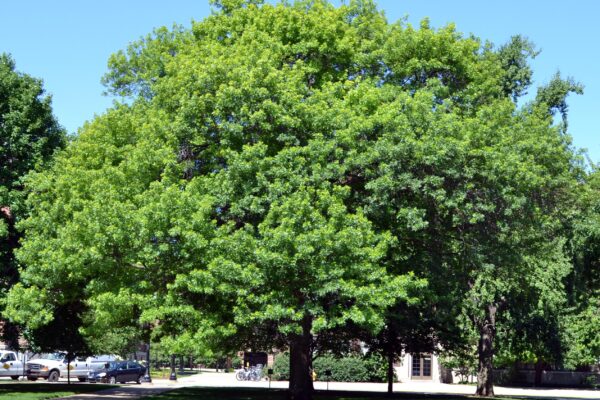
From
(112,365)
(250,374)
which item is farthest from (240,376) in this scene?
(112,365)

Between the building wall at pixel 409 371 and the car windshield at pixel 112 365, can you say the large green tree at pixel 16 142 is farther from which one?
the building wall at pixel 409 371

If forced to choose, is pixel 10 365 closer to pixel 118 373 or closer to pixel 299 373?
pixel 118 373

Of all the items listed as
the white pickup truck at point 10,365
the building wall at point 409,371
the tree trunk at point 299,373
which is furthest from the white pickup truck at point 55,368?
the building wall at point 409,371

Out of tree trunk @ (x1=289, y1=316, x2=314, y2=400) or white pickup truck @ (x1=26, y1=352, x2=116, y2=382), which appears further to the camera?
white pickup truck @ (x1=26, y1=352, x2=116, y2=382)

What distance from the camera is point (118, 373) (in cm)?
4534

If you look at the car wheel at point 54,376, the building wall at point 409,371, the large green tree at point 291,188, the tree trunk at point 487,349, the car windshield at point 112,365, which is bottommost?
the building wall at point 409,371

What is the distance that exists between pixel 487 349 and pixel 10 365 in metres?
27.9

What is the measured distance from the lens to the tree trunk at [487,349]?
37.4m

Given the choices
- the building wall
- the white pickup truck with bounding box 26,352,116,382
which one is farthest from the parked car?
the building wall

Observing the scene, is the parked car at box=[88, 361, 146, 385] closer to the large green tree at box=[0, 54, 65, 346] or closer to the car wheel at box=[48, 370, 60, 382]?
the car wheel at box=[48, 370, 60, 382]

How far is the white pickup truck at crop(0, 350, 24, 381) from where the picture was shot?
44.0 meters

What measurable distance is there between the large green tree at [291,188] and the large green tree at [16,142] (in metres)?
2.90

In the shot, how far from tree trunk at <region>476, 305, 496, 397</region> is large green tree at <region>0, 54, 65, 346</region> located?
22477mm

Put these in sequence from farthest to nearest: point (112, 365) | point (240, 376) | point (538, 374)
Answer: point (538, 374) → point (240, 376) → point (112, 365)
